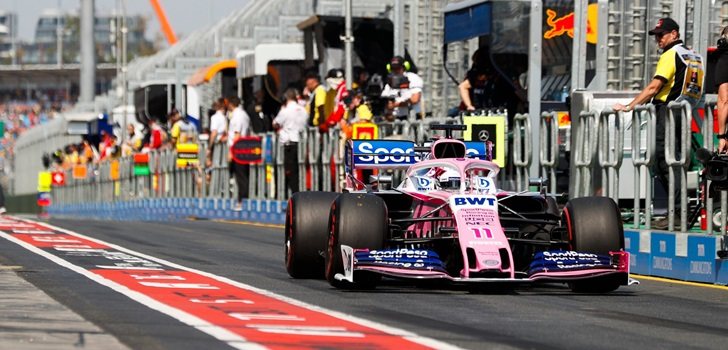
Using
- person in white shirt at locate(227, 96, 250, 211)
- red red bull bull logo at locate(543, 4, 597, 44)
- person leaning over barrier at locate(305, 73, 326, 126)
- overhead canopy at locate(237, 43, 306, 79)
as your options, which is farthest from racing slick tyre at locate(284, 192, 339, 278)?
overhead canopy at locate(237, 43, 306, 79)

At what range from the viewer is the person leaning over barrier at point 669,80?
15.2 metres

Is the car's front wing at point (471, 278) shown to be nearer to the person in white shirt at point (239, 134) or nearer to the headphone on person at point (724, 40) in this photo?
the headphone on person at point (724, 40)

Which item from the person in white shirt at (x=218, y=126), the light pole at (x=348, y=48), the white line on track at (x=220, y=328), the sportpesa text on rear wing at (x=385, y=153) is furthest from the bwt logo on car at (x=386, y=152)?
the person in white shirt at (x=218, y=126)

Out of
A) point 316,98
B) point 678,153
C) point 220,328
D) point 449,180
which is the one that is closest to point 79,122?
point 316,98

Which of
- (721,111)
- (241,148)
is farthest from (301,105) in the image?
(721,111)

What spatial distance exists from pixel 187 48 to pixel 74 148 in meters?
5.44

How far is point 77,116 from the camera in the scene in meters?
64.2

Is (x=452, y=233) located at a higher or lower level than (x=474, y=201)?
lower

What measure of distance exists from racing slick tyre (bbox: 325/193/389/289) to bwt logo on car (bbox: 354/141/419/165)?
1974mm

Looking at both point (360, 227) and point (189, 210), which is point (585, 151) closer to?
point (360, 227)

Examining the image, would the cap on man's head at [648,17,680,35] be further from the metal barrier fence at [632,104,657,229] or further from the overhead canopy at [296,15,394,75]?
the overhead canopy at [296,15,394,75]

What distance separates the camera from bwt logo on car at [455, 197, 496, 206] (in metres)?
11.9

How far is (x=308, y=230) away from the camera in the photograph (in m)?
13.2

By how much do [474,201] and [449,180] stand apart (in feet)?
3.37
